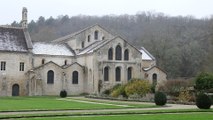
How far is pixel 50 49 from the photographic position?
6844cm

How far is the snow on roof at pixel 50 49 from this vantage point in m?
67.2

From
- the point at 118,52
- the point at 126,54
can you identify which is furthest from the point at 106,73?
the point at 126,54

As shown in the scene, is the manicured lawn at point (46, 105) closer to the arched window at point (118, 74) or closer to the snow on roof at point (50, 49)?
the arched window at point (118, 74)

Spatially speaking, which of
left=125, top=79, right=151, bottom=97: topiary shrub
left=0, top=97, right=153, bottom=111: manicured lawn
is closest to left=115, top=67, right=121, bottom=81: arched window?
left=125, top=79, right=151, bottom=97: topiary shrub

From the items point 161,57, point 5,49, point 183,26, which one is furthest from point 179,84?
point 183,26

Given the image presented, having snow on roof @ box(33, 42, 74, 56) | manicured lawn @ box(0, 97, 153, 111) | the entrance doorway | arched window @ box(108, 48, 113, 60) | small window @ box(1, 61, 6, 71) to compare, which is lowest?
manicured lawn @ box(0, 97, 153, 111)

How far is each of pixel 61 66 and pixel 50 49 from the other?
4827mm

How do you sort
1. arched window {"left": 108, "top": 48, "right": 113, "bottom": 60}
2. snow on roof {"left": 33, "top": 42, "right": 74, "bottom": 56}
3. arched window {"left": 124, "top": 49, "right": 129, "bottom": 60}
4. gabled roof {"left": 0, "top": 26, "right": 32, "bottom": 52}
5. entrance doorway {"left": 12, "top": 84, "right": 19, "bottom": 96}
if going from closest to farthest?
entrance doorway {"left": 12, "top": 84, "right": 19, "bottom": 96} < gabled roof {"left": 0, "top": 26, "right": 32, "bottom": 52} < arched window {"left": 108, "top": 48, "right": 113, "bottom": 60} < arched window {"left": 124, "top": 49, "right": 129, "bottom": 60} < snow on roof {"left": 33, "top": 42, "right": 74, "bottom": 56}

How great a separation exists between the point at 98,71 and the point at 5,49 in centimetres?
1554

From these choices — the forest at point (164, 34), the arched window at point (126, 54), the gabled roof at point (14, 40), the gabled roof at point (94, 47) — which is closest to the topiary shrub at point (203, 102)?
the gabled roof at point (94, 47)

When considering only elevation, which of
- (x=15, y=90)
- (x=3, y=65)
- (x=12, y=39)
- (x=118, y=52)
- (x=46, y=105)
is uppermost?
(x=12, y=39)

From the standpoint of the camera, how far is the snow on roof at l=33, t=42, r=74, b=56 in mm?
67250

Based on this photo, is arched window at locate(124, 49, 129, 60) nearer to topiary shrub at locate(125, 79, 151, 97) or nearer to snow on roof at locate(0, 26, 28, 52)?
topiary shrub at locate(125, 79, 151, 97)

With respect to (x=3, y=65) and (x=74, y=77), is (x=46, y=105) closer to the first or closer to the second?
(x=3, y=65)
